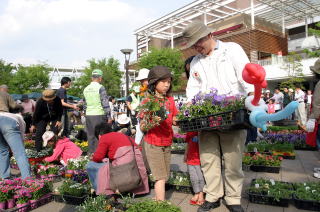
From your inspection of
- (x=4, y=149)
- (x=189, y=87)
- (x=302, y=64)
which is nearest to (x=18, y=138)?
(x=4, y=149)

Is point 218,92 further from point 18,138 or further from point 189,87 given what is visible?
point 18,138

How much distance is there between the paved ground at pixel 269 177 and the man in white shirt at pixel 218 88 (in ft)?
1.43

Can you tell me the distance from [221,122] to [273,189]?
1724 mm

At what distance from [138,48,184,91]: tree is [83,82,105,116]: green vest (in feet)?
81.7

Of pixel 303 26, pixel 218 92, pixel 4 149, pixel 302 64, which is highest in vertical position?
pixel 303 26

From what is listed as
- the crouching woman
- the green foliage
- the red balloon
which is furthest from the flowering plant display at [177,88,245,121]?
the crouching woman

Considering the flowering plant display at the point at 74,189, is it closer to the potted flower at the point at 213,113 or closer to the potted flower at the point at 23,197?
the potted flower at the point at 23,197

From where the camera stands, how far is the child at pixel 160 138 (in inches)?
123

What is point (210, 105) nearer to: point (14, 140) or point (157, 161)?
point (157, 161)

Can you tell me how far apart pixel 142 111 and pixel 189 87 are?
0.66m

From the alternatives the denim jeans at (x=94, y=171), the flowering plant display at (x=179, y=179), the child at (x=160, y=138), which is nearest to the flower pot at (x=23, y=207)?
the denim jeans at (x=94, y=171)

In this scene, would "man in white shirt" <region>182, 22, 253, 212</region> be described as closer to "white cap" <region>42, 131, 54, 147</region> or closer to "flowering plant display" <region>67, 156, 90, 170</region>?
"flowering plant display" <region>67, 156, 90, 170</region>

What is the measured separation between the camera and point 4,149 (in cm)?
450

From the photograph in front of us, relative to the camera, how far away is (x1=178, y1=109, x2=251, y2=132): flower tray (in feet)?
7.59
